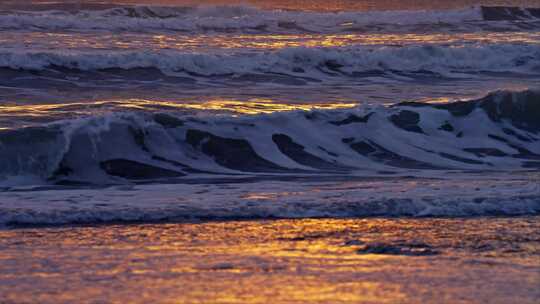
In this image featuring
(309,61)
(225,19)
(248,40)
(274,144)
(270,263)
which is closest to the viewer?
(270,263)

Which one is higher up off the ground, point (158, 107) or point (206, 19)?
point (206, 19)

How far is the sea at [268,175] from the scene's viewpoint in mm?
5176

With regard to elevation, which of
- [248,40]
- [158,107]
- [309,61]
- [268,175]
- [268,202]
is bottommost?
[268,175]

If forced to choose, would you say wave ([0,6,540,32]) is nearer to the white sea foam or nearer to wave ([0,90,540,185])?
the white sea foam

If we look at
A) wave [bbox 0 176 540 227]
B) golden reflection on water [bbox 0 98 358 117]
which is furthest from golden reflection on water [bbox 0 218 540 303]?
golden reflection on water [bbox 0 98 358 117]

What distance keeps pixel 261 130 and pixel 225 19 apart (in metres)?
22.3

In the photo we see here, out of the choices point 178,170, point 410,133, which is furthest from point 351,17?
point 178,170

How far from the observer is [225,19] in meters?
32.9

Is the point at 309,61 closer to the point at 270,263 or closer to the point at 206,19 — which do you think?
the point at 206,19

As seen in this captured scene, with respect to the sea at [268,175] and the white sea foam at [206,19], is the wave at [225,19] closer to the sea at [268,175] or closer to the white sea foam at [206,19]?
the white sea foam at [206,19]

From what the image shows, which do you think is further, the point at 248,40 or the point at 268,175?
the point at 248,40

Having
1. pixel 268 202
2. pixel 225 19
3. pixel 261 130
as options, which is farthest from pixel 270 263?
pixel 225 19

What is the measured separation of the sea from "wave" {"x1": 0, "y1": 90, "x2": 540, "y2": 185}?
0.10ft

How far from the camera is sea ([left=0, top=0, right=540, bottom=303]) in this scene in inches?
204
